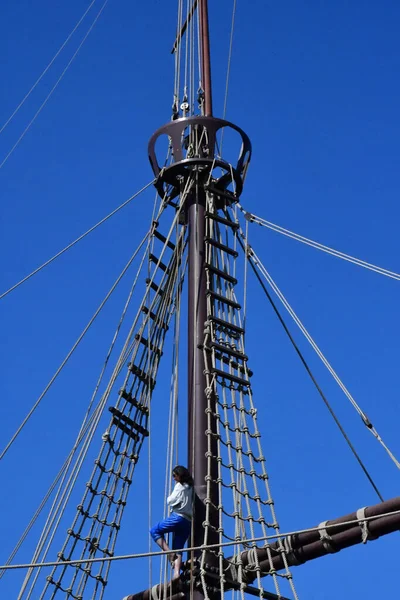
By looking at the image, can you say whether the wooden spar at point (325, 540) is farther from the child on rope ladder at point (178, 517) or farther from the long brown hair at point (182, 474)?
the long brown hair at point (182, 474)

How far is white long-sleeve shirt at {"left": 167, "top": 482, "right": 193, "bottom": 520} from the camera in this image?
9.95m

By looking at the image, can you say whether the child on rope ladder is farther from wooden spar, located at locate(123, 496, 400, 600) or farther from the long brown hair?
wooden spar, located at locate(123, 496, 400, 600)

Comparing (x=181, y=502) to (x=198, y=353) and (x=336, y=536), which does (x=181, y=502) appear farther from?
(x=198, y=353)

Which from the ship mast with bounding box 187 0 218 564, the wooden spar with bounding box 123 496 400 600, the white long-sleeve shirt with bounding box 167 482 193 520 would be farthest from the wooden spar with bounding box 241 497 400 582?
the white long-sleeve shirt with bounding box 167 482 193 520

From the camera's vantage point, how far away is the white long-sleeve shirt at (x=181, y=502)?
9945mm

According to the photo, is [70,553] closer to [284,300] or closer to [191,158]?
[284,300]

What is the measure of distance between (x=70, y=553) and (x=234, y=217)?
4.84m

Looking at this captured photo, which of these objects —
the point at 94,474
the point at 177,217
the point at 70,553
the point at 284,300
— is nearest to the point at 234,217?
the point at 177,217

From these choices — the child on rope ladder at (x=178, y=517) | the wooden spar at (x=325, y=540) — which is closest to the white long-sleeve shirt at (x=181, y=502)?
the child on rope ladder at (x=178, y=517)

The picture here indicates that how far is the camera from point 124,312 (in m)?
13.0

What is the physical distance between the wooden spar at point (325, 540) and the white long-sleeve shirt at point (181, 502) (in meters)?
0.66

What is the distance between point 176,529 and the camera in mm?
9945

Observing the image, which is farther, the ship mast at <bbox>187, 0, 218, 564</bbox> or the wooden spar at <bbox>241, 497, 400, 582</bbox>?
the ship mast at <bbox>187, 0, 218, 564</bbox>

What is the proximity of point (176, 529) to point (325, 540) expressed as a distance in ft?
4.73
